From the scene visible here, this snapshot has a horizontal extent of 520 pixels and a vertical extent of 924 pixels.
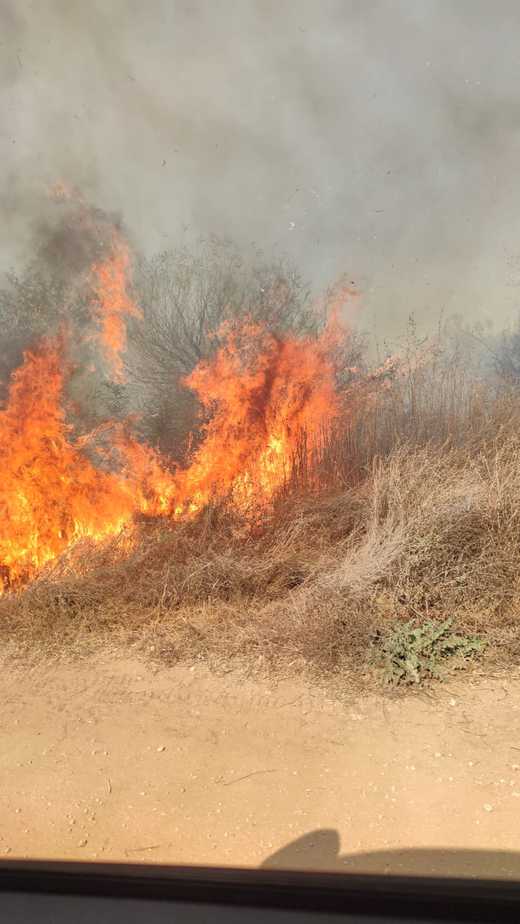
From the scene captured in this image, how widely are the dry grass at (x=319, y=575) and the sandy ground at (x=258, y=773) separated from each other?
595 mm

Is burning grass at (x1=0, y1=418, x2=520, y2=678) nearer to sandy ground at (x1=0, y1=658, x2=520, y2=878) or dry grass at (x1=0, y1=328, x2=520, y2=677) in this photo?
dry grass at (x1=0, y1=328, x2=520, y2=677)

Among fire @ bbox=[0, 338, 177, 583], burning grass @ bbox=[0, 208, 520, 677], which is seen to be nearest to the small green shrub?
burning grass @ bbox=[0, 208, 520, 677]

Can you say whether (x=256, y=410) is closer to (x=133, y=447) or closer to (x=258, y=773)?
(x=133, y=447)

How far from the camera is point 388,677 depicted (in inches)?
178

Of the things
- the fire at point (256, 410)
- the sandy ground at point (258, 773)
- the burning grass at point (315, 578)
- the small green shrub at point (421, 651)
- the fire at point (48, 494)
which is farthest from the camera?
the fire at point (256, 410)

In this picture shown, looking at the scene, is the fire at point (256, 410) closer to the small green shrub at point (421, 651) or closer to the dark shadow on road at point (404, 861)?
the small green shrub at point (421, 651)

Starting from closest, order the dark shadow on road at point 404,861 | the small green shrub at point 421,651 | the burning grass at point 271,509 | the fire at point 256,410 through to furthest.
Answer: the dark shadow on road at point 404,861 → the small green shrub at point 421,651 → the burning grass at point 271,509 → the fire at point 256,410

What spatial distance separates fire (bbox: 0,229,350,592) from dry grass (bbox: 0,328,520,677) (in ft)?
2.40

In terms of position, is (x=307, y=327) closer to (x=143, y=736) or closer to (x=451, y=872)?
(x=143, y=736)

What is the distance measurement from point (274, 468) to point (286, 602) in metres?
2.74

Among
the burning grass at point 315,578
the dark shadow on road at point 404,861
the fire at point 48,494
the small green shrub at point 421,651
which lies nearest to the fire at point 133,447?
the fire at point 48,494

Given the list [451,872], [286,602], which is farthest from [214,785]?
[286,602]

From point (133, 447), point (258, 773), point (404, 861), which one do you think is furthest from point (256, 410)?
point (404, 861)

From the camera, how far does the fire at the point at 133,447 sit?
304 inches
